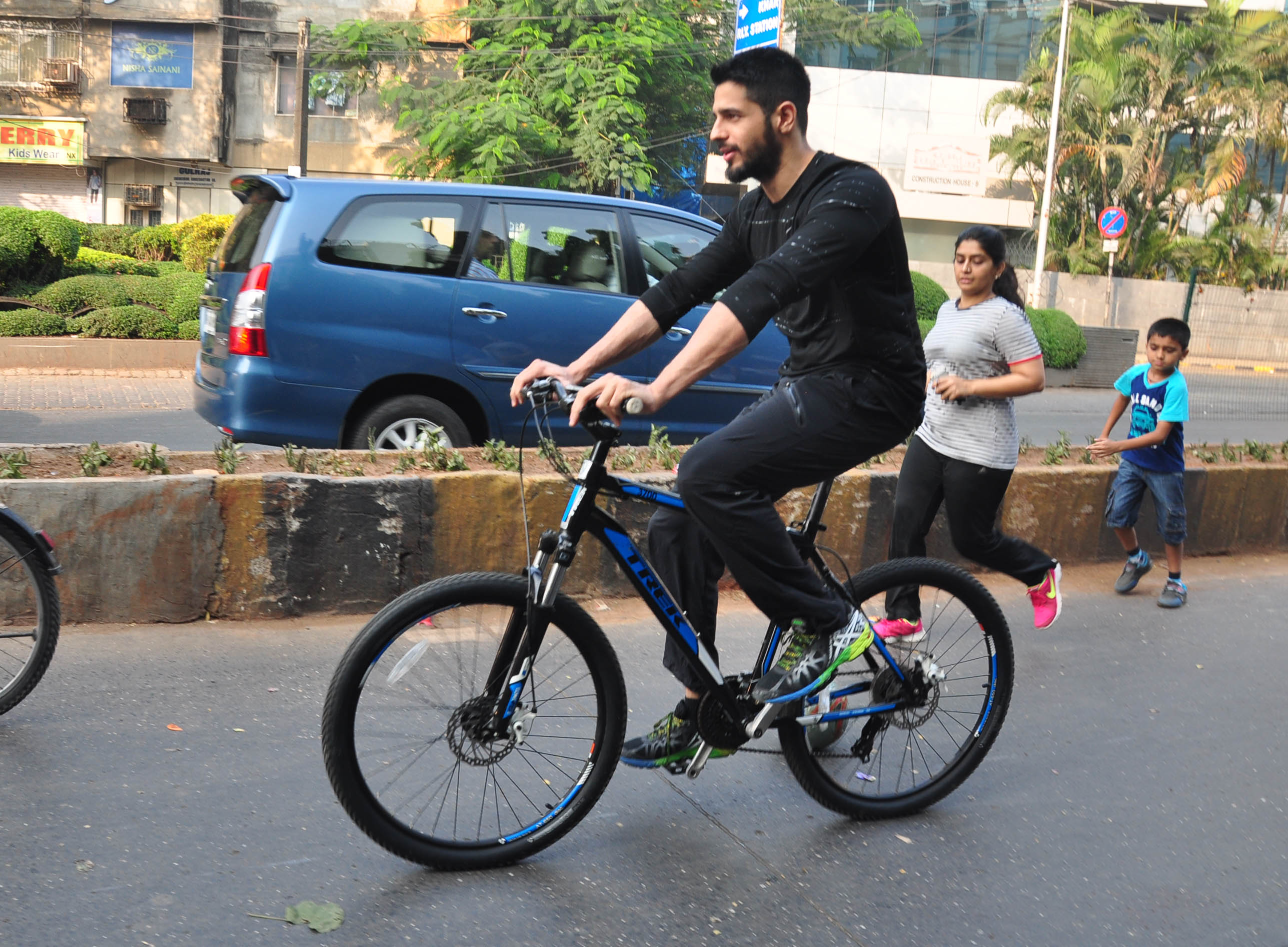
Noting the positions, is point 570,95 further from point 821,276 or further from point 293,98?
point 821,276

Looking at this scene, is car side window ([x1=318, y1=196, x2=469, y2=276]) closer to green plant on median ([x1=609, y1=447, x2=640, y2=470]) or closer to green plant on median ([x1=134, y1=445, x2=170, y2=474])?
green plant on median ([x1=609, y1=447, x2=640, y2=470])

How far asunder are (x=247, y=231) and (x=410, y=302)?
3.36 ft

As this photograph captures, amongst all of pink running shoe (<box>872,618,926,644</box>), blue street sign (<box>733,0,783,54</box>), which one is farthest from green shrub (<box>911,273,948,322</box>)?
pink running shoe (<box>872,618,926,644</box>)

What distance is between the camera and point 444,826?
3.01 m

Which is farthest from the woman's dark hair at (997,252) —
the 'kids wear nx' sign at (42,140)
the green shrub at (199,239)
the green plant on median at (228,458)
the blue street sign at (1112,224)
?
the 'kids wear nx' sign at (42,140)

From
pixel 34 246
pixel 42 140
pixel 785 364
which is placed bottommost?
Answer: pixel 785 364

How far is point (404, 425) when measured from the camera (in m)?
6.79

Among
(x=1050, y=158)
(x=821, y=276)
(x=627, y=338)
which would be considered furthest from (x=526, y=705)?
(x=1050, y=158)

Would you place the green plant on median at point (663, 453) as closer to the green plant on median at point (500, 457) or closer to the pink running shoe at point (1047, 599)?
the green plant on median at point (500, 457)

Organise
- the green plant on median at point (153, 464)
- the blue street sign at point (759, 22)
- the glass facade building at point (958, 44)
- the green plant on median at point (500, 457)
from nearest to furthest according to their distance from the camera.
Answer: the green plant on median at point (153, 464) < the green plant on median at point (500, 457) < the blue street sign at point (759, 22) < the glass facade building at point (958, 44)

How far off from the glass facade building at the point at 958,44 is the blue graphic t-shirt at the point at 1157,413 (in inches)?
1018

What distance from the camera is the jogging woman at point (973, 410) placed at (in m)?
4.71

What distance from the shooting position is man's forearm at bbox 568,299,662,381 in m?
3.11

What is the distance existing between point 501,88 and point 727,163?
20.6 metres
